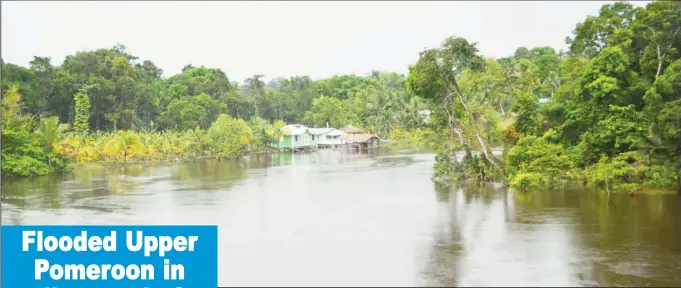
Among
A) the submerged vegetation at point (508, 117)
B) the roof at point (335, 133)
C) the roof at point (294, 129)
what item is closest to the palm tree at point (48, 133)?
the submerged vegetation at point (508, 117)

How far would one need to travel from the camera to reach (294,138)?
2850 cm

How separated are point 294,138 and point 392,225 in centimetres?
2069

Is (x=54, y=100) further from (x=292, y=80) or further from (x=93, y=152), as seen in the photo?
(x=292, y=80)

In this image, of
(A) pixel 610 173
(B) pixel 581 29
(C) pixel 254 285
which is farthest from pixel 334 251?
(B) pixel 581 29

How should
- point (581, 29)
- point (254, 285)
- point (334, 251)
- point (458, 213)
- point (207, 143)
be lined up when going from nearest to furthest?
point (254, 285) < point (334, 251) < point (458, 213) < point (581, 29) < point (207, 143)

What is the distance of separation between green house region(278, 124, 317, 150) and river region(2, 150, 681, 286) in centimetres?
1346

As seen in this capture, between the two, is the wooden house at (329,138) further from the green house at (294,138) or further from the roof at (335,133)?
the green house at (294,138)

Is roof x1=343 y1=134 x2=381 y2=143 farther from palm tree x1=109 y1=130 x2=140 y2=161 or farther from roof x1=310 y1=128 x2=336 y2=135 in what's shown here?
palm tree x1=109 y1=130 x2=140 y2=161

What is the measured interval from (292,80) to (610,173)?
101 feet

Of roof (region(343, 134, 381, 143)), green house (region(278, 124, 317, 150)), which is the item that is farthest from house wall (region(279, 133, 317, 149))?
roof (region(343, 134, 381, 143))

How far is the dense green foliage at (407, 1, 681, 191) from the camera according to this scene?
9.78 metres

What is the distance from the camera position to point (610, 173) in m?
10.2

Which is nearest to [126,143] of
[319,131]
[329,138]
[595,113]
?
[319,131]

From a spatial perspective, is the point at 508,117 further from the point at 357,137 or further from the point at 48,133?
the point at 357,137
